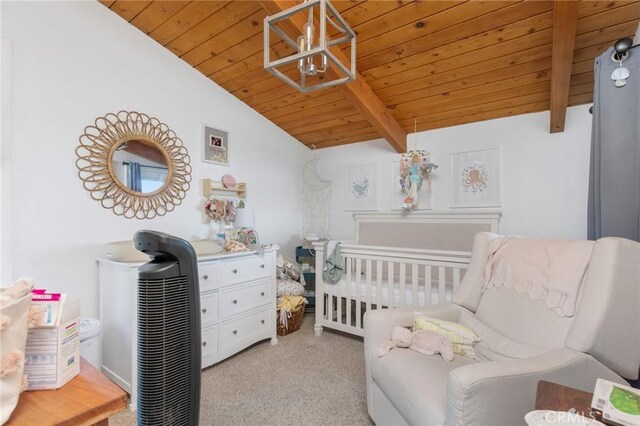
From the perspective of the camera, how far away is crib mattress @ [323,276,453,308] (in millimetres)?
2336

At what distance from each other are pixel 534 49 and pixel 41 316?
9.22ft

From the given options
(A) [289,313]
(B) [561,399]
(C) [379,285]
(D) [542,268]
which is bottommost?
(A) [289,313]

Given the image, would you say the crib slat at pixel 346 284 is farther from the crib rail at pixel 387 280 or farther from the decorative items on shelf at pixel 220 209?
the decorative items on shelf at pixel 220 209

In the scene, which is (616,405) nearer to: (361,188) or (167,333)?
(167,333)

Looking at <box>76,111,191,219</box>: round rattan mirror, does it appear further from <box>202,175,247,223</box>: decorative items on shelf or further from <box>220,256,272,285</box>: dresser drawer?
<box>220,256,272,285</box>: dresser drawer

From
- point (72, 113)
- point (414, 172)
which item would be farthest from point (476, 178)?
point (72, 113)

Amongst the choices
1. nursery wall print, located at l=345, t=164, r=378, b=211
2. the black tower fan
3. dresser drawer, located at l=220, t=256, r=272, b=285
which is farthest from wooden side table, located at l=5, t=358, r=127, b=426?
nursery wall print, located at l=345, t=164, r=378, b=211

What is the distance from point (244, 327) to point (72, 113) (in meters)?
1.99

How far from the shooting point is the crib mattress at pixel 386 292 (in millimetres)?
2336

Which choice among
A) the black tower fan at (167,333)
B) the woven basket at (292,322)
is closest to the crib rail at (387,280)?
the woven basket at (292,322)

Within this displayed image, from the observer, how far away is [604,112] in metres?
1.47

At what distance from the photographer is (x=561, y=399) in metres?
0.82

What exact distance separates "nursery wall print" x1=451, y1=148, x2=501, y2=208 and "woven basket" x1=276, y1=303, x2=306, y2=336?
1.83m

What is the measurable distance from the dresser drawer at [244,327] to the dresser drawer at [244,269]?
0.32 m
